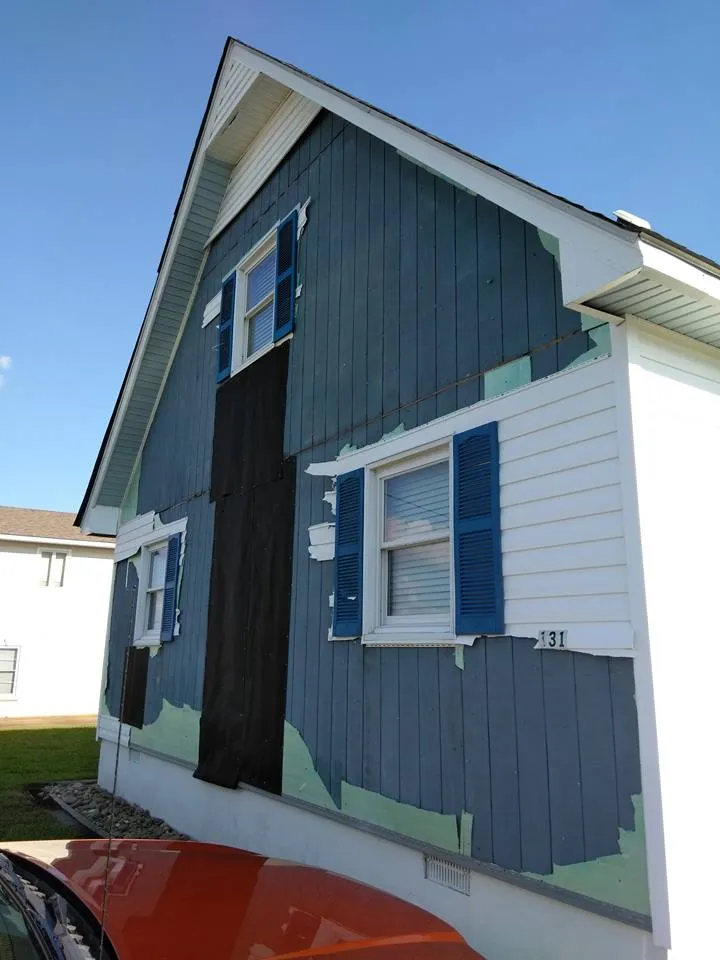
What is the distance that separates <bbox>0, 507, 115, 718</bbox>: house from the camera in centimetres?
2256

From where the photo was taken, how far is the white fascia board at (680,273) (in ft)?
11.9

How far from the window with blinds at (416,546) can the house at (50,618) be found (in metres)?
19.3

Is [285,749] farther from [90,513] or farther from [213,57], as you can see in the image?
[213,57]

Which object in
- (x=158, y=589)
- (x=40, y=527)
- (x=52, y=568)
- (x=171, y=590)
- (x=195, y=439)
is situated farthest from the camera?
(x=40, y=527)

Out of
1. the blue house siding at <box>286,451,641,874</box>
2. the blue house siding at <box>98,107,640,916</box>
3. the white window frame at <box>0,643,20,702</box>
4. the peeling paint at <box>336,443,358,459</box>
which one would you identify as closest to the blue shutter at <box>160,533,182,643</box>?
the blue house siding at <box>98,107,640,916</box>

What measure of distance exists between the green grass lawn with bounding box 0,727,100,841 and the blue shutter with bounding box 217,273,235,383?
5.35m

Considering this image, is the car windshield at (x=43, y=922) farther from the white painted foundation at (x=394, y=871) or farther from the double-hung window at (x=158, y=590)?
the double-hung window at (x=158, y=590)

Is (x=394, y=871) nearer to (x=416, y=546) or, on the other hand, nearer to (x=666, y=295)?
(x=416, y=546)

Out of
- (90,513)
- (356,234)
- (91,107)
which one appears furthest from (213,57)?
(90,513)

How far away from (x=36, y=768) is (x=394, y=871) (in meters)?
Result: 9.29

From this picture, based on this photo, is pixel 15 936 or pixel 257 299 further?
pixel 257 299

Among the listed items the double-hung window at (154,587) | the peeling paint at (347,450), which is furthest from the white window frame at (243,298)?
the double-hung window at (154,587)

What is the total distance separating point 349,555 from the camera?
5922 millimetres

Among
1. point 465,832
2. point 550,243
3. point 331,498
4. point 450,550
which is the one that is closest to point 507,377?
point 550,243
